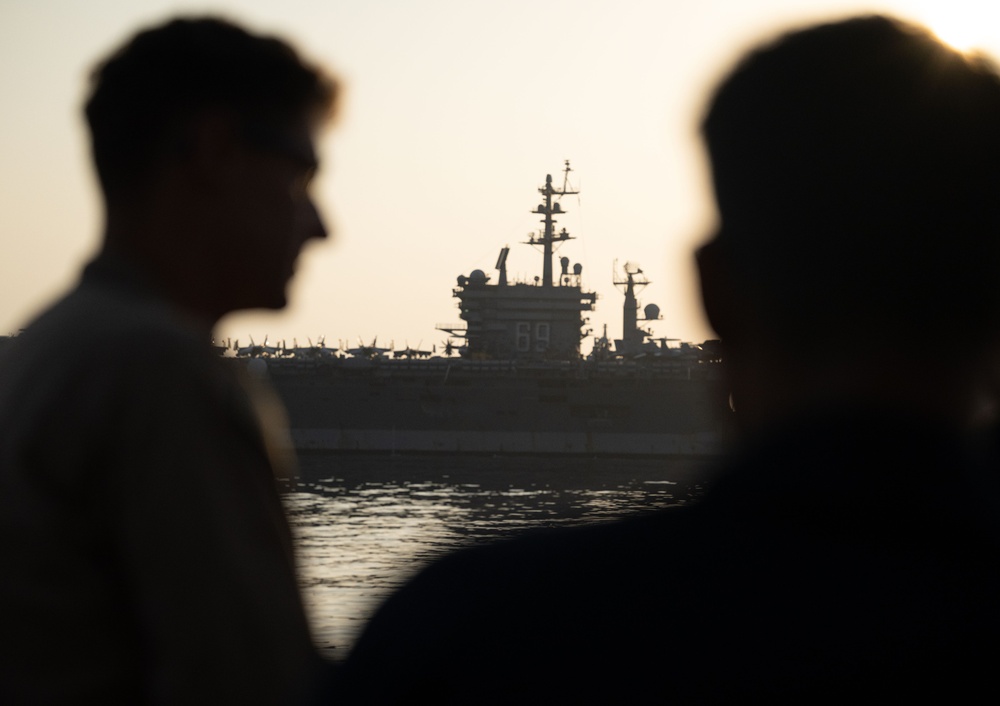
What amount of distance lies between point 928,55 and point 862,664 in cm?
51

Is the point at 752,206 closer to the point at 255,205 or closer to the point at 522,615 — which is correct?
the point at 522,615

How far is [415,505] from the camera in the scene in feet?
97.7

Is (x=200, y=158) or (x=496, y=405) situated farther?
(x=496, y=405)

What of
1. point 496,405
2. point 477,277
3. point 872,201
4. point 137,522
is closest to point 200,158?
point 137,522

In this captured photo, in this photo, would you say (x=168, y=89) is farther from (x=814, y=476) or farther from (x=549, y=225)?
(x=549, y=225)

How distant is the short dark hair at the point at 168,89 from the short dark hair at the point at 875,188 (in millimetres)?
1006

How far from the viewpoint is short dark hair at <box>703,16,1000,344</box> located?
0.95 meters

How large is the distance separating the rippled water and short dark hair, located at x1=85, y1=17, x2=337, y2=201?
34.8 ft

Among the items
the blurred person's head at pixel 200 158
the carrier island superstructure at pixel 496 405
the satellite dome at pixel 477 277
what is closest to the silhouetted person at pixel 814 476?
the blurred person's head at pixel 200 158

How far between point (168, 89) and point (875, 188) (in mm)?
1179

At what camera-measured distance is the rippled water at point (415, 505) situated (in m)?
18.5

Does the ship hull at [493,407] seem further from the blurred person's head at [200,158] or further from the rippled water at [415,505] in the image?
the blurred person's head at [200,158]

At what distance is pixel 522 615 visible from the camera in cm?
84

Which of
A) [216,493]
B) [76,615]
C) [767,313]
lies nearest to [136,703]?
[76,615]
